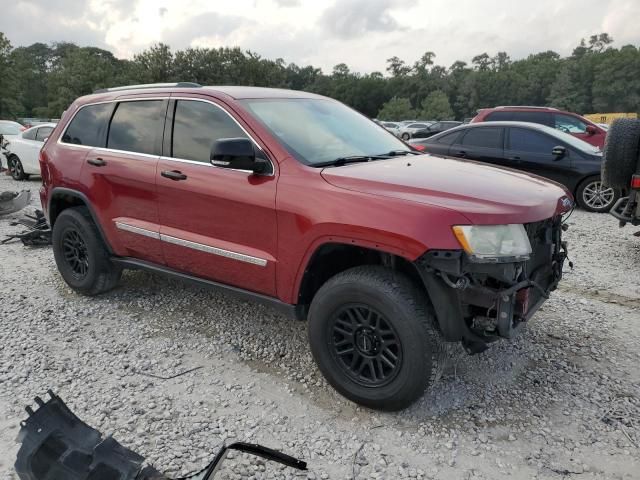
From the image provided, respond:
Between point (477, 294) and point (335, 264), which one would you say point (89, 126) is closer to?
point (335, 264)

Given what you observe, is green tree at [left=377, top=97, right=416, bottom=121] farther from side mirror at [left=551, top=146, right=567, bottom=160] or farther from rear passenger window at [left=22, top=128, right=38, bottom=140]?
side mirror at [left=551, top=146, right=567, bottom=160]

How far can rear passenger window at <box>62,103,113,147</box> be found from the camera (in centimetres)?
444

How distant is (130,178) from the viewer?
13.2 feet

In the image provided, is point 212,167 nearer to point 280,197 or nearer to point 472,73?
point 280,197

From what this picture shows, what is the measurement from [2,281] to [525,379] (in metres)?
4.96

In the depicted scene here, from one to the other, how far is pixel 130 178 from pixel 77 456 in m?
2.27

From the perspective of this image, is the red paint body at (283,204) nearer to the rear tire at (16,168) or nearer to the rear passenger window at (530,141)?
the rear passenger window at (530,141)

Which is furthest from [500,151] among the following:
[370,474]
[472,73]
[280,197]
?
[472,73]

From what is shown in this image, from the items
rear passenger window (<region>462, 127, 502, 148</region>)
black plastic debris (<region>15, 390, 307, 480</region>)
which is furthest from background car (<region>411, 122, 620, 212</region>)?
black plastic debris (<region>15, 390, 307, 480</region>)

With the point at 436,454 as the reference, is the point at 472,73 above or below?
above

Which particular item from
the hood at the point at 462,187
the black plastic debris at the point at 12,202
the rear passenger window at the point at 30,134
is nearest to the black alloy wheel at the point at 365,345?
the hood at the point at 462,187

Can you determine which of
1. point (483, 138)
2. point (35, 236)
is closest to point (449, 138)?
point (483, 138)

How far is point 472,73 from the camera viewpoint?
95.5 m

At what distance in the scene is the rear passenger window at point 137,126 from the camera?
13.1 ft
